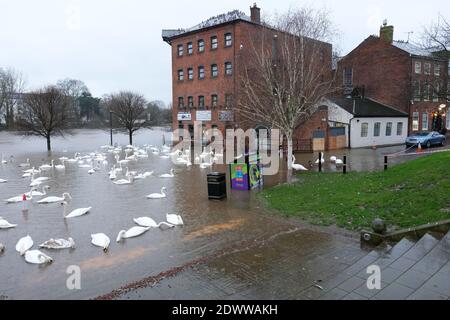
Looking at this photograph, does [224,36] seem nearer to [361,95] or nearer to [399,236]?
[361,95]

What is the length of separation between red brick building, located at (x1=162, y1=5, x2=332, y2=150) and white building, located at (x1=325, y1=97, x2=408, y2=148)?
3.62 m

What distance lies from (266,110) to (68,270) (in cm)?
1250

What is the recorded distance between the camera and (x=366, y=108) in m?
33.6

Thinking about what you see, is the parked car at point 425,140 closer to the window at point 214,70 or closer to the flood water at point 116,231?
the window at point 214,70

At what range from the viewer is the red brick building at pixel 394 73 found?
3478 cm

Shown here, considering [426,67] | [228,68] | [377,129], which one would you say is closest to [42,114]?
[228,68]

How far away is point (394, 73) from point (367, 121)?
805cm

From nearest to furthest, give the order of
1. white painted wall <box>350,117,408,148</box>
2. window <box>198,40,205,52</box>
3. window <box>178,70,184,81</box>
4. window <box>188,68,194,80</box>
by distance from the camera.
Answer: white painted wall <box>350,117,408,148</box>
window <box>198,40,205,52</box>
window <box>188,68,194,80</box>
window <box>178,70,184,81</box>

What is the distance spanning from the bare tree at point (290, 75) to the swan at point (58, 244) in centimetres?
1070

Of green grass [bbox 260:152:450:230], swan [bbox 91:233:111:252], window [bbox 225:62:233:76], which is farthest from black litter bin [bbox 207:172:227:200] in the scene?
window [bbox 225:62:233:76]

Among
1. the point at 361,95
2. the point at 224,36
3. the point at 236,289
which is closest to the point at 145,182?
the point at 236,289

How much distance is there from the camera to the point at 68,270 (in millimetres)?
6301

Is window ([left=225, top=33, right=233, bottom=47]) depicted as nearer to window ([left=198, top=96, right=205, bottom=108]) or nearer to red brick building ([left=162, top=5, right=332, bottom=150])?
red brick building ([left=162, top=5, right=332, bottom=150])

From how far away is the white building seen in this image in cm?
3108
